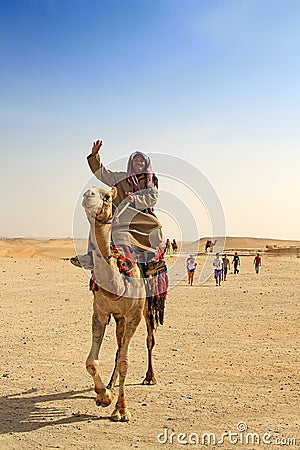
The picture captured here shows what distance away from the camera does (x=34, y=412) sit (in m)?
8.01

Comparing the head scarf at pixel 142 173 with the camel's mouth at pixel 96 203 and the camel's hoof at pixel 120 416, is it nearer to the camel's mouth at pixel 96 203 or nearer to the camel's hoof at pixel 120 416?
the camel's mouth at pixel 96 203

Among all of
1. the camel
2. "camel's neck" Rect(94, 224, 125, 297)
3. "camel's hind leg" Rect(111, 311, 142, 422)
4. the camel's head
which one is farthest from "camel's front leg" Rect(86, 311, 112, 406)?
the camel's head

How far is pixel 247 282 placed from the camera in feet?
98.5

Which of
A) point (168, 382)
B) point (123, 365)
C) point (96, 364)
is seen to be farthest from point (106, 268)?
point (168, 382)

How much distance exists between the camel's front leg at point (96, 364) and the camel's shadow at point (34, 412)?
34cm

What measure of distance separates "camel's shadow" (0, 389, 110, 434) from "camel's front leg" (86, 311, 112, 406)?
34 cm

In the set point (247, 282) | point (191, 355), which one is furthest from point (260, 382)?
point (247, 282)

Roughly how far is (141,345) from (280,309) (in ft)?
26.4

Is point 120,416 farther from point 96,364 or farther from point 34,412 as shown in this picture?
point 34,412

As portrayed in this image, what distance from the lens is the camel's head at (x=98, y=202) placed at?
6477 mm

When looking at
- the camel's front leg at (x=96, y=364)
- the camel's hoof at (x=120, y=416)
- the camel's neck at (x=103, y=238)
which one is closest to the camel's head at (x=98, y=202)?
the camel's neck at (x=103, y=238)

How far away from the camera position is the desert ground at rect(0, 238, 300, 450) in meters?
7.04

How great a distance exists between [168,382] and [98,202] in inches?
168

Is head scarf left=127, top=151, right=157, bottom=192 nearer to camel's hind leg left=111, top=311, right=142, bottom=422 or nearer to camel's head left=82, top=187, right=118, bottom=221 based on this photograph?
camel's head left=82, top=187, right=118, bottom=221
